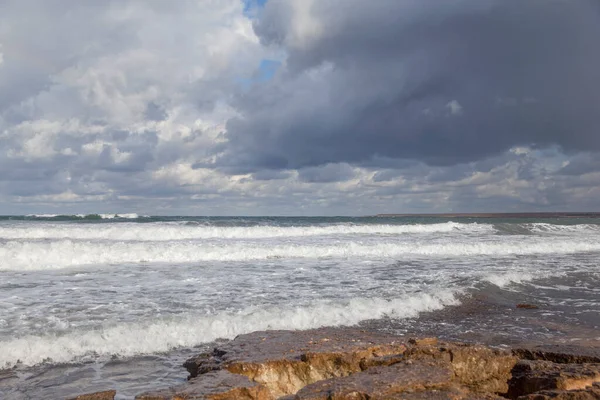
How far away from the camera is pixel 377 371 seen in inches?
151

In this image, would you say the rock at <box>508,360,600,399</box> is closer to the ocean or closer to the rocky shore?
the rocky shore

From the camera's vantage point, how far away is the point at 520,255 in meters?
18.2

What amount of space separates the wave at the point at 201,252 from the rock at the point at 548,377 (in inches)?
491

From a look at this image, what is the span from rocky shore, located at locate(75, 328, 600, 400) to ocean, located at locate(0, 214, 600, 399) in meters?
1.06

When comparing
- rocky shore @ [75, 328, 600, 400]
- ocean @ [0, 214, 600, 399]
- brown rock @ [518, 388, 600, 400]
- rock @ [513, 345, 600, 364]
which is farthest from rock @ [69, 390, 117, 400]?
rock @ [513, 345, 600, 364]

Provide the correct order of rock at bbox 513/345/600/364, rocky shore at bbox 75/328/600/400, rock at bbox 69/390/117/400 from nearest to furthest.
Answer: rocky shore at bbox 75/328/600/400
rock at bbox 69/390/117/400
rock at bbox 513/345/600/364

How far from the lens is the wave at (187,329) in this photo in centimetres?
571

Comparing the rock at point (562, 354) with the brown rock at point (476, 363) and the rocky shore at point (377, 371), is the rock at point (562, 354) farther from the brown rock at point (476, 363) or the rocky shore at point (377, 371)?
the brown rock at point (476, 363)

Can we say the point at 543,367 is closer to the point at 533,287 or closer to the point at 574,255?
the point at 533,287

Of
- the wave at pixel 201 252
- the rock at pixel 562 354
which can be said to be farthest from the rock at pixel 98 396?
the wave at pixel 201 252

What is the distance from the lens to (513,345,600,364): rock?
14.8 feet

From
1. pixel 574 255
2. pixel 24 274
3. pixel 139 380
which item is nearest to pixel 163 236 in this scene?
pixel 24 274

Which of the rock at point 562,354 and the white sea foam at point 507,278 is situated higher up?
the rock at point 562,354

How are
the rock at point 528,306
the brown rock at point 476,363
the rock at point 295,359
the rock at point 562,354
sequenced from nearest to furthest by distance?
the brown rock at point 476,363 → the rock at point 295,359 → the rock at point 562,354 → the rock at point 528,306
